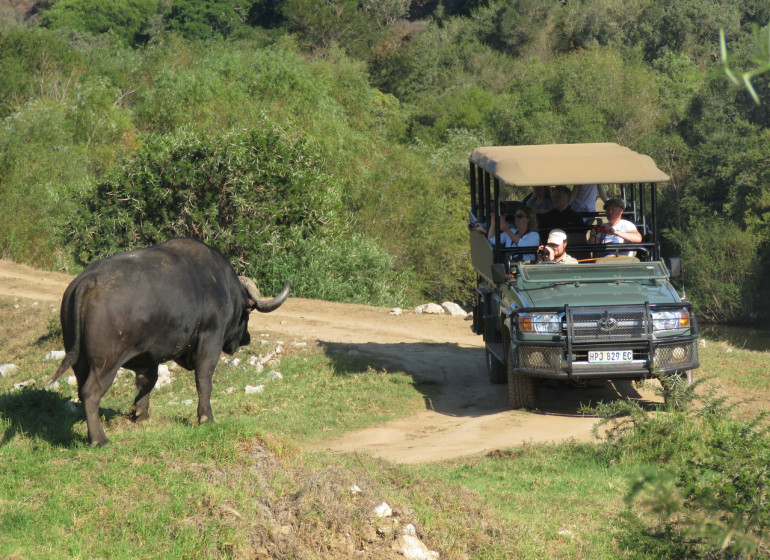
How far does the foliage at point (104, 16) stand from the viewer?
7819cm

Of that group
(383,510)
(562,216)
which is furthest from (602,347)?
(383,510)

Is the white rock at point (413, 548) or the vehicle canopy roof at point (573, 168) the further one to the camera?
the vehicle canopy roof at point (573, 168)

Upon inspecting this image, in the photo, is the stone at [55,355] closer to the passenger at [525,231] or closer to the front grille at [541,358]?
the passenger at [525,231]

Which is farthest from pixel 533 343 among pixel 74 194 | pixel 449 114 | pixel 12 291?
pixel 449 114

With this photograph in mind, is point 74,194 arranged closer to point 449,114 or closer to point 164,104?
point 164,104

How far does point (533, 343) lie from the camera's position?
906 cm

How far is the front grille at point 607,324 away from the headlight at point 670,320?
0.22m

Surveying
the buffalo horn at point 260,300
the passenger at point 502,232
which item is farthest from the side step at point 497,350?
the buffalo horn at point 260,300

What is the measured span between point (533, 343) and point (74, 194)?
1776 centimetres

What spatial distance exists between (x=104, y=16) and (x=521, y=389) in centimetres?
7738

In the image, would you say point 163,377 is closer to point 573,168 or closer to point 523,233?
point 523,233

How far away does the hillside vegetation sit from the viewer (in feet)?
73.7

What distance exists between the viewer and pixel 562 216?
11359 millimetres

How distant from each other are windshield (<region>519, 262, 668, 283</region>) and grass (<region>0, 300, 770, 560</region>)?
223 centimetres
